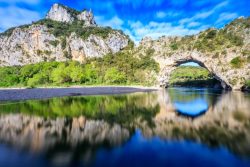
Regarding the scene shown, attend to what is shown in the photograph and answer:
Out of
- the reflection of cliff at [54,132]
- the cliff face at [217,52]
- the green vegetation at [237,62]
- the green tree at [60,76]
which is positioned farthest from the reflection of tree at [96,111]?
the green tree at [60,76]

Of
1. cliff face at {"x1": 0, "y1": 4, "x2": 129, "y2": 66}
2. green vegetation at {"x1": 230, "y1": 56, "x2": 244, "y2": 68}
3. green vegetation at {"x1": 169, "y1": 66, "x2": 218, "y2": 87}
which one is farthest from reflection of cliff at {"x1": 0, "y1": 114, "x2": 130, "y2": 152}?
cliff face at {"x1": 0, "y1": 4, "x2": 129, "y2": 66}

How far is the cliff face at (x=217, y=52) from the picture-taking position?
92.4 meters

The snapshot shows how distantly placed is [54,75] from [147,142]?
105368 mm

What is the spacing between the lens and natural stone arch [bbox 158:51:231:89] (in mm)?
97794

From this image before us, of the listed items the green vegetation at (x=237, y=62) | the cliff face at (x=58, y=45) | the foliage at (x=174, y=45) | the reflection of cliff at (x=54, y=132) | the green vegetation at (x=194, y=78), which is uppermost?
the cliff face at (x=58, y=45)

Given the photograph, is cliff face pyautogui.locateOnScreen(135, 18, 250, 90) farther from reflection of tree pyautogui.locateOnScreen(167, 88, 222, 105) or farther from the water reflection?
the water reflection

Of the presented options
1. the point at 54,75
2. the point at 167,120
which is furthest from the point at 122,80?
the point at 167,120

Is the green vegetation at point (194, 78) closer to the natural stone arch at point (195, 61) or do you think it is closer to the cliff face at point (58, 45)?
the natural stone arch at point (195, 61)

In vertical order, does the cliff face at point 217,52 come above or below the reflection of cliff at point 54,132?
above

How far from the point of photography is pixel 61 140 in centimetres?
1666

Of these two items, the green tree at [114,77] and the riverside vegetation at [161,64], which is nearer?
the riverside vegetation at [161,64]

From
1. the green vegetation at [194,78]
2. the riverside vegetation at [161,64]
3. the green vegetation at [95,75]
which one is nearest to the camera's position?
the riverside vegetation at [161,64]

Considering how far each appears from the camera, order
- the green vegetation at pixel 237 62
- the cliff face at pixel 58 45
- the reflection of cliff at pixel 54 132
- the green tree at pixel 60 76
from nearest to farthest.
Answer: the reflection of cliff at pixel 54 132, the green vegetation at pixel 237 62, the green tree at pixel 60 76, the cliff face at pixel 58 45

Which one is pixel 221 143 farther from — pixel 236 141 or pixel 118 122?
pixel 118 122
